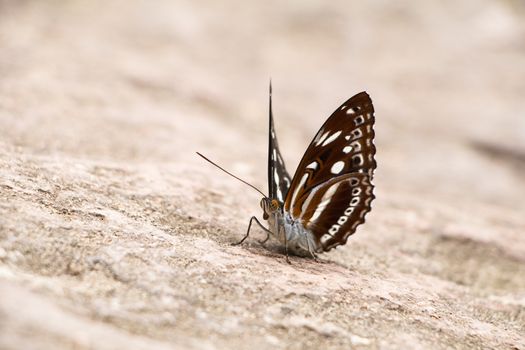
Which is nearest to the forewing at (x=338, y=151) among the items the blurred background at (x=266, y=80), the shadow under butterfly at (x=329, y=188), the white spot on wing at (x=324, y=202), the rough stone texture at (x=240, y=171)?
the shadow under butterfly at (x=329, y=188)

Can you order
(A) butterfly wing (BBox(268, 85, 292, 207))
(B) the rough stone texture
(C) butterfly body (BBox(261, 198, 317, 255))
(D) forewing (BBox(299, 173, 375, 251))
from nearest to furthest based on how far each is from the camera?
(B) the rough stone texture < (A) butterfly wing (BBox(268, 85, 292, 207)) < (C) butterfly body (BBox(261, 198, 317, 255)) < (D) forewing (BBox(299, 173, 375, 251))

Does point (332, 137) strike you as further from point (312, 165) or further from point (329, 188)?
point (329, 188)

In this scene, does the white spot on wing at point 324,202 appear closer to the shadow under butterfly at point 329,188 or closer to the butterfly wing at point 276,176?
the shadow under butterfly at point 329,188

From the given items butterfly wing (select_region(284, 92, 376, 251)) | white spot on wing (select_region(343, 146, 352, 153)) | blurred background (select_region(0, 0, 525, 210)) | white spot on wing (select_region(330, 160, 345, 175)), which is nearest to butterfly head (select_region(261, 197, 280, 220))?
butterfly wing (select_region(284, 92, 376, 251))

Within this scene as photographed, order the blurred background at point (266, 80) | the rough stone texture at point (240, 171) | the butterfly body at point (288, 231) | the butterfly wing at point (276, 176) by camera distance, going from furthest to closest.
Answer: the blurred background at point (266, 80) < the butterfly body at point (288, 231) < the butterfly wing at point (276, 176) < the rough stone texture at point (240, 171)

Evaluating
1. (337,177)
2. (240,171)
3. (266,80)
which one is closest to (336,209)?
(337,177)

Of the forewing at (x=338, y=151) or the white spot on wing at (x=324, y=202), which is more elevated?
the forewing at (x=338, y=151)

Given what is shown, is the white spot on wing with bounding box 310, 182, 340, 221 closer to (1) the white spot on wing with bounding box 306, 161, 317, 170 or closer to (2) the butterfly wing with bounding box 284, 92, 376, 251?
(2) the butterfly wing with bounding box 284, 92, 376, 251
